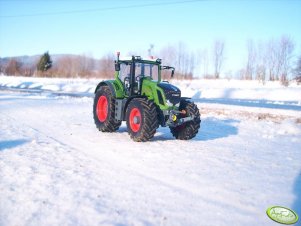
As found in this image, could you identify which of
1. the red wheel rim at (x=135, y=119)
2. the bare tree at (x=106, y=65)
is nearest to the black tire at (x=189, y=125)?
the red wheel rim at (x=135, y=119)

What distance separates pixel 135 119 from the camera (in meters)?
A: 8.56

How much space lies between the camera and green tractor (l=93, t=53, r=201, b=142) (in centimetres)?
834

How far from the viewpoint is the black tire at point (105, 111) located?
964 centimetres

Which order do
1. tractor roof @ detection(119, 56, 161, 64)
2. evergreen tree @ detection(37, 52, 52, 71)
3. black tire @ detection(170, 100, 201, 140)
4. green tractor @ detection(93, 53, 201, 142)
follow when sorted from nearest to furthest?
green tractor @ detection(93, 53, 201, 142), black tire @ detection(170, 100, 201, 140), tractor roof @ detection(119, 56, 161, 64), evergreen tree @ detection(37, 52, 52, 71)

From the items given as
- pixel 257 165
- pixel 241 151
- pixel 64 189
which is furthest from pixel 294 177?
pixel 64 189

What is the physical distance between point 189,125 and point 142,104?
4.91 ft

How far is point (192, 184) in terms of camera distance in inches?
212

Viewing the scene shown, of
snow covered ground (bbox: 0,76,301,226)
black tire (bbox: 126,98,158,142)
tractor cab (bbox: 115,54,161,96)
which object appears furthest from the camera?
tractor cab (bbox: 115,54,161,96)

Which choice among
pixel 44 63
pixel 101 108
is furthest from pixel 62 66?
pixel 101 108

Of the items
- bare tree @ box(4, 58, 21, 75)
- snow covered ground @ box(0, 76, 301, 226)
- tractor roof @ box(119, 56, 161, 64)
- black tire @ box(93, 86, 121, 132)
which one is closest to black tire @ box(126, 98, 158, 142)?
snow covered ground @ box(0, 76, 301, 226)

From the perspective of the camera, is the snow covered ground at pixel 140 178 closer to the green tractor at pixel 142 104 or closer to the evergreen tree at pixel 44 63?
the green tractor at pixel 142 104

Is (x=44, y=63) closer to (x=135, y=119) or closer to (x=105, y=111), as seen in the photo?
(x=105, y=111)

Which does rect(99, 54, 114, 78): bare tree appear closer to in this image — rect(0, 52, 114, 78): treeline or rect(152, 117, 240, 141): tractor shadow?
rect(0, 52, 114, 78): treeline

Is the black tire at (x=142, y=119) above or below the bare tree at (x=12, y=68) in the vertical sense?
below
